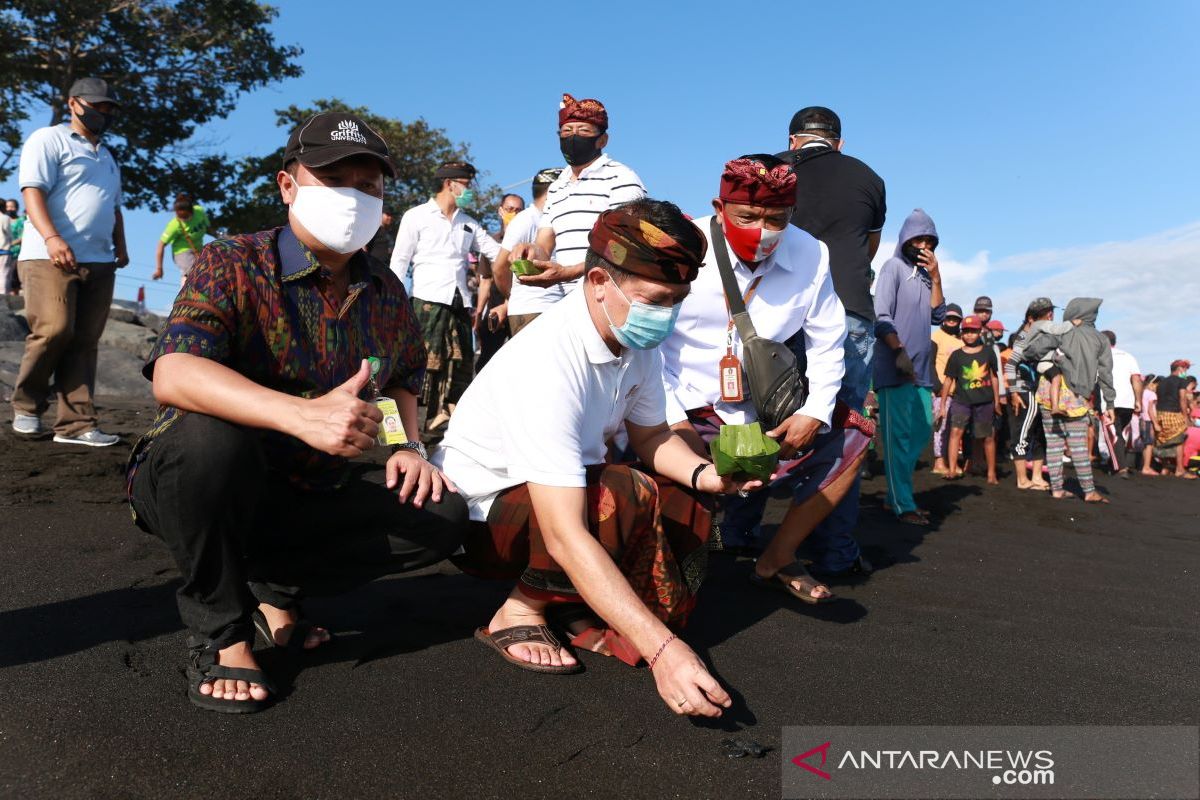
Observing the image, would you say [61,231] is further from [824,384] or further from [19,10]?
[19,10]

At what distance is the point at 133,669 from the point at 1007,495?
22.1 ft

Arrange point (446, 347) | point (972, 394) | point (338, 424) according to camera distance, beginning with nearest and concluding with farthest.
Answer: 1. point (338, 424)
2. point (446, 347)
3. point (972, 394)

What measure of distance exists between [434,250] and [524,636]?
443 cm

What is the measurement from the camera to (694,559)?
8.41ft

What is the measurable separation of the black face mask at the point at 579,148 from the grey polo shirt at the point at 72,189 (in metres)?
2.75

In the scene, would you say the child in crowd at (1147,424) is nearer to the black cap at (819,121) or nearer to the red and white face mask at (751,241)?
the black cap at (819,121)

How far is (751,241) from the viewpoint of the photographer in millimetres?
2971

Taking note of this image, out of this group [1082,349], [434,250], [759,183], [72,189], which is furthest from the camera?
[1082,349]

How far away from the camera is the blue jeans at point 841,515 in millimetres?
3447

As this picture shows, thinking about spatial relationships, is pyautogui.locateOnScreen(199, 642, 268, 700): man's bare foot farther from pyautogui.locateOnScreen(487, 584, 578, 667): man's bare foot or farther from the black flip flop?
pyautogui.locateOnScreen(487, 584, 578, 667): man's bare foot

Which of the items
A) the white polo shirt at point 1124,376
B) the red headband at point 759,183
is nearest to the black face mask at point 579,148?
the red headband at point 759,183

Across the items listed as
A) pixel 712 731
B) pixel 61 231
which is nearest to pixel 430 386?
pixel 61 231

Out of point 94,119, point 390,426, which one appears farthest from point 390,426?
point 94,119

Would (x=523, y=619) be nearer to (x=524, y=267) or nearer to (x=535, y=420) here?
(x=535, y=420)
